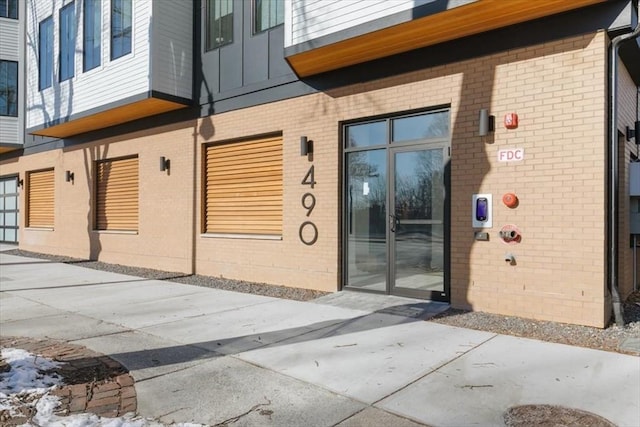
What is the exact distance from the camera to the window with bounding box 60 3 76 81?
42.2ft

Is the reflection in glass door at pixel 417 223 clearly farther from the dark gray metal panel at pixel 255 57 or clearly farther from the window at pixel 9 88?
the window at pixel 9 88

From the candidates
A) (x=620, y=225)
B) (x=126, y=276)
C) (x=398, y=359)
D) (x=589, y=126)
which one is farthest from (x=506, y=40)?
(x=126, y=276)

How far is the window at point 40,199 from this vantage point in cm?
1627

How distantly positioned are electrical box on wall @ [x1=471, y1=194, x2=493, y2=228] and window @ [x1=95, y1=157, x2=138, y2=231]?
9.16 meters

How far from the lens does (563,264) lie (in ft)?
19.1

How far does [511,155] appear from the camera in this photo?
6.20 metres

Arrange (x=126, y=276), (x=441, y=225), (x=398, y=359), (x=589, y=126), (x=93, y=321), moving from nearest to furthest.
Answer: (x=398, y=359), (x=589, y=126), (x=93, y=321), (x=441, y=225), (x=126, y=276)

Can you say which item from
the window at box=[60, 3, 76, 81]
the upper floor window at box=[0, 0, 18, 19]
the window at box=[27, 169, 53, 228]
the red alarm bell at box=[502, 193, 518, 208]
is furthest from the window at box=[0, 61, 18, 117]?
the red alarm bell at box=[502, 193, 518, 208]

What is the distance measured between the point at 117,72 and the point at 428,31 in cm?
773

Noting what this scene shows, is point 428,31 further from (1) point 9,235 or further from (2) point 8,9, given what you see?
(1) point 9,235

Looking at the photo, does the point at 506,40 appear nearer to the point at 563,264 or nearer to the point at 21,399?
the point at 563,264

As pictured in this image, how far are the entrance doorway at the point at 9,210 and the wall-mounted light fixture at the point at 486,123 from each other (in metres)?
18.2

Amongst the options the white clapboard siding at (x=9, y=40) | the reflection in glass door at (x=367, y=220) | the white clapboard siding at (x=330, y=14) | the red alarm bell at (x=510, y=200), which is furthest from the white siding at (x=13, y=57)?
the red alarm bell at (x=510, y=200)

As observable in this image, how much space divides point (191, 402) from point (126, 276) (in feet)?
25.2
